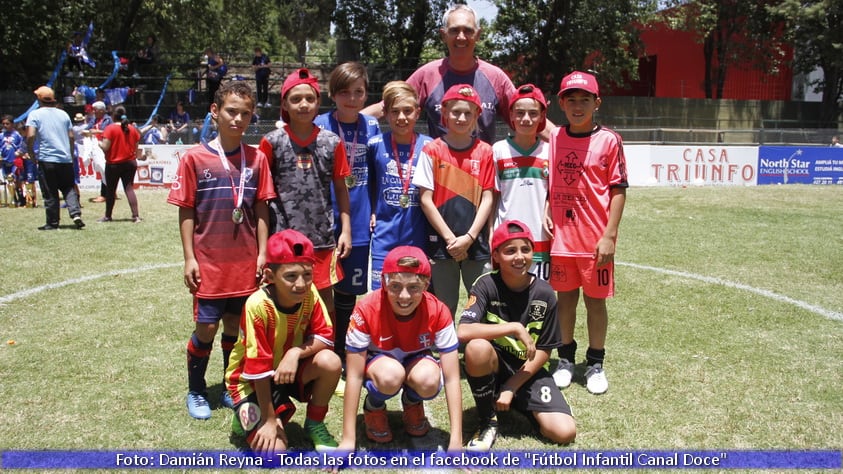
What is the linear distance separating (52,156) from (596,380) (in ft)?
31.9

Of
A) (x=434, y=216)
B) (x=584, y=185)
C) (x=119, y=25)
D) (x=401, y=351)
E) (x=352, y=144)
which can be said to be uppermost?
(x=119, y=25)

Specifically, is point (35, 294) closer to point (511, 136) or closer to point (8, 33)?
point (511, 136)

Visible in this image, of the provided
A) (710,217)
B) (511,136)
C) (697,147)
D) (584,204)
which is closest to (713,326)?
(584,204)

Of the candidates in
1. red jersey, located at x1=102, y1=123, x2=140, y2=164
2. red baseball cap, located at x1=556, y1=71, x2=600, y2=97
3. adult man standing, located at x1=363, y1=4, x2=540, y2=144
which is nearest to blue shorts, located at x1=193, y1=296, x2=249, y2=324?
adult man standing, located at x1=363, y1=4, x2=540, y2=144

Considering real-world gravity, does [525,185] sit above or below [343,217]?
above

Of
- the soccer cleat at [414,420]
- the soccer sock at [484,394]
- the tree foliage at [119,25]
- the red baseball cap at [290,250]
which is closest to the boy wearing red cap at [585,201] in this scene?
the soccer sock at [484,394]

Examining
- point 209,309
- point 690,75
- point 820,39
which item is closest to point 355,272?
point 209,309

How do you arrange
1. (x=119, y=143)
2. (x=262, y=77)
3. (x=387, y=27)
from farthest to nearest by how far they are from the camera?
(x=387, y=27), (x=262, y=77), (x=119, y=143)

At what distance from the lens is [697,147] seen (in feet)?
62.4

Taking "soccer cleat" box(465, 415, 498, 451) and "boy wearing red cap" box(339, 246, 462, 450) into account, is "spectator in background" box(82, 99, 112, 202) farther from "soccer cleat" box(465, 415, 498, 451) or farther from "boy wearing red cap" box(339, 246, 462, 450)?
"soccer cleat" box(465, 415, 498, 451)

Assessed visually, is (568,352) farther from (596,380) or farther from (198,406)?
(198,406)

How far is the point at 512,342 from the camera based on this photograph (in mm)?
3986

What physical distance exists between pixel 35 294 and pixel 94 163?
10955 millimetres

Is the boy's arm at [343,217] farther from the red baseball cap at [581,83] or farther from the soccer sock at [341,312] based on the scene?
the red baseball cap at [581,83]
